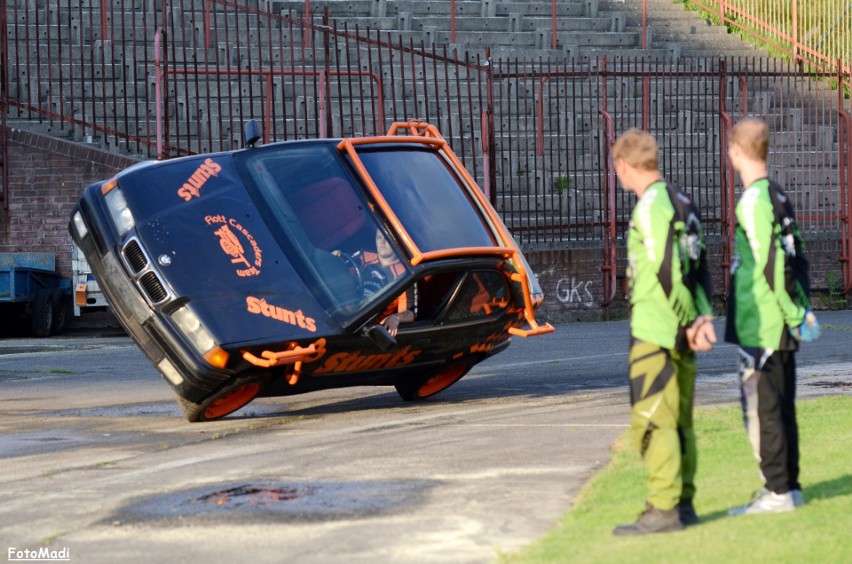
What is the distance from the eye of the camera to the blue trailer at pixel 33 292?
60.7ft

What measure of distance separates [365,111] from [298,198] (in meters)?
12.9

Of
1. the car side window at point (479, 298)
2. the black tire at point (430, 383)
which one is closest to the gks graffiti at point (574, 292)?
the black tire at point (430, 383)

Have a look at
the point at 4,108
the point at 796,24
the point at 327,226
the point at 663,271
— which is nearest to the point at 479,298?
the point at 327,226

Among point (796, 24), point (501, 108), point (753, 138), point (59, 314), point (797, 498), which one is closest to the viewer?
point (753, 138)

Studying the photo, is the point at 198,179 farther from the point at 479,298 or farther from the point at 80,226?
the point at 479,298

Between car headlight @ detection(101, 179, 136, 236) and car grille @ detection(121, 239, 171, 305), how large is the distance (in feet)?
0.57

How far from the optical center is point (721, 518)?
243 inches

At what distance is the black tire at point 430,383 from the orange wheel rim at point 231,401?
147 centimetres

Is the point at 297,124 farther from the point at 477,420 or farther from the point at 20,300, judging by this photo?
the point at 477,420

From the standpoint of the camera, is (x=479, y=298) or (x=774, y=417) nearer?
(x=774, y=417)

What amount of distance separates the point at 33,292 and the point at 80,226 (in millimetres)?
9011

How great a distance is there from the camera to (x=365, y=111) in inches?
893

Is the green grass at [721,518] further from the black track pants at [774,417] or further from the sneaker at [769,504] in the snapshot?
the black track pants at [774,417]

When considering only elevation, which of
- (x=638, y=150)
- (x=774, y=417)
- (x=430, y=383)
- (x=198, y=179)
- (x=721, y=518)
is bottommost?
(x=430, y=383)
